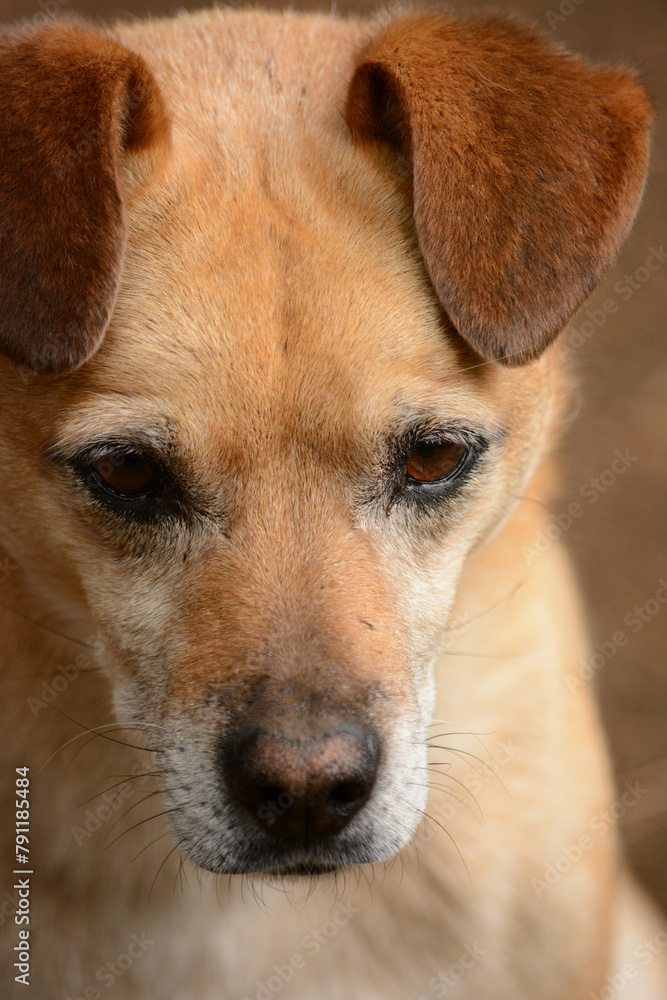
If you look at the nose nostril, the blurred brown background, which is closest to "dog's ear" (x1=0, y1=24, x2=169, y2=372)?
the nose nostril

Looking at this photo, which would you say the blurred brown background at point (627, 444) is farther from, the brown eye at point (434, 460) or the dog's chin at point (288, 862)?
the dog's chin at point (288, 862)

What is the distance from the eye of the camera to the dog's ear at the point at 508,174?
75.9 inches

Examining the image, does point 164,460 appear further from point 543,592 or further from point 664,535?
point 664,535

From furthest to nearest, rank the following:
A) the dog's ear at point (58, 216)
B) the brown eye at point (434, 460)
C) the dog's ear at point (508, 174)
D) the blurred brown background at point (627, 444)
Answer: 1. the blurred brown background at point (627, 444)
2. the brown eye at point (434, 460)
3. the dog's ear at point (508, 174)
4. the dog's ear at point (58, 216)

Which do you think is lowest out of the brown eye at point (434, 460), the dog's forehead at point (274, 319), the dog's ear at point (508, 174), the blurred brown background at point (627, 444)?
the blurred brown background at point (627, 444)

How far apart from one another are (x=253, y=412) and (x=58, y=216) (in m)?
0.50

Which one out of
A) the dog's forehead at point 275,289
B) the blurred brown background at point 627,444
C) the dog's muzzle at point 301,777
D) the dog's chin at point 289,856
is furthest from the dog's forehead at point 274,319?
the blurred brown background at point 627,444

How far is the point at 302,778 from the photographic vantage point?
1667 mm

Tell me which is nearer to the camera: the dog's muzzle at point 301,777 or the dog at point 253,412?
the dog's muzzle at point 301,777

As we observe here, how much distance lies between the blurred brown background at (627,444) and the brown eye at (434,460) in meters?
1.74

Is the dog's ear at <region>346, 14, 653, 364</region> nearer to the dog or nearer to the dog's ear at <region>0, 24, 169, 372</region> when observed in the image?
the dog

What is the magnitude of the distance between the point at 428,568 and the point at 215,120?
3.53ft

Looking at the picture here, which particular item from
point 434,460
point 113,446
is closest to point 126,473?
point 113,446

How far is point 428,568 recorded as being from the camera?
213 cm
